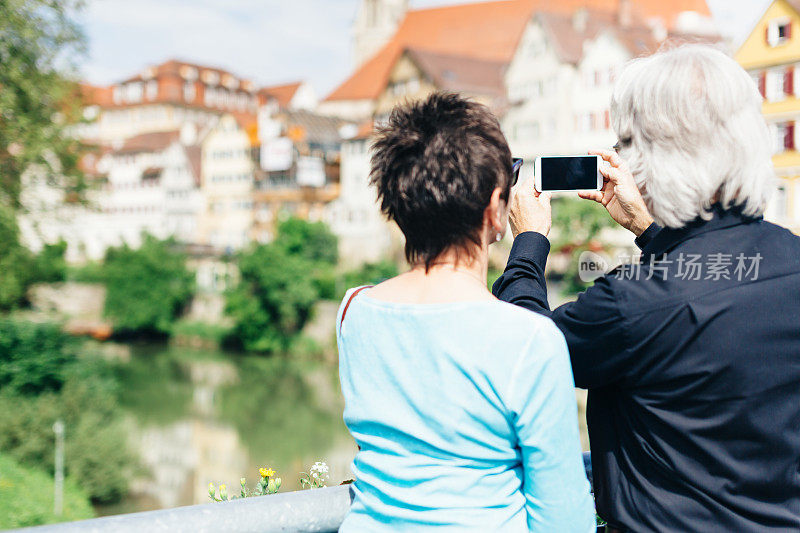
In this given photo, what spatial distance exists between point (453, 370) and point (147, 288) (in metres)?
38.5

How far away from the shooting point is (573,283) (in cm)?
2702

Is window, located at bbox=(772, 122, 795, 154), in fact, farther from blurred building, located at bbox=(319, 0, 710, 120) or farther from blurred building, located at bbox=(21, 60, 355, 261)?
blurred building, located at bbox=(319, 0, 710, 120)

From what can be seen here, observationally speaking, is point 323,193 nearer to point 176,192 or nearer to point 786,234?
point 176,192

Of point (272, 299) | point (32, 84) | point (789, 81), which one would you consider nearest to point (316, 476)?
point (32, 84)

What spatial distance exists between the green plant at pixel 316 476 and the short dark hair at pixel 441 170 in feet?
3.30

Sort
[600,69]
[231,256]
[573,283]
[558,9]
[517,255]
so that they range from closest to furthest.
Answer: [517,255] < [573,283] < [600,69] < [231,256] < [558,9]

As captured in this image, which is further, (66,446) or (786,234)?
(66,446)

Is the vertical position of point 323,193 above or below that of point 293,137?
below

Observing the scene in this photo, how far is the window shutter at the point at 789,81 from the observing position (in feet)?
75.0

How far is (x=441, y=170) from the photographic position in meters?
1.45

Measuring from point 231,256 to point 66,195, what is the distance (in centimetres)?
2233

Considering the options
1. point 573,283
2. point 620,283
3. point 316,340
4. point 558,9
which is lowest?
point 316,340

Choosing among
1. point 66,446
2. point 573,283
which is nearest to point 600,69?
point 573,283

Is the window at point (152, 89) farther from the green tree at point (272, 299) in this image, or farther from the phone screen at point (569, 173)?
the phone screen at point (569, 173)
